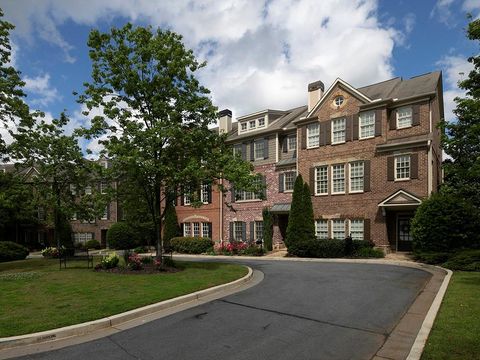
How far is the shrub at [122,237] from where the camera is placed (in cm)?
3716

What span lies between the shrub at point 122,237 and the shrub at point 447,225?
26.8m

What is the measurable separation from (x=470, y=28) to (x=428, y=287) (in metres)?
9.06

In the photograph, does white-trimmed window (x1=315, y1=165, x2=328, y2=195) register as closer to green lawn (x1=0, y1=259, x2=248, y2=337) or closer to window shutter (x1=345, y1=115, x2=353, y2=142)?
window shutter (x1=345, y1=115, x2=353, y2=142)

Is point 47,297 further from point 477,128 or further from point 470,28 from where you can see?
point 470,28

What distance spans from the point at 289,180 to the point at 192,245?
31.7ft

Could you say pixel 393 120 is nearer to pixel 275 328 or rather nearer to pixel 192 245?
pixel 192 245

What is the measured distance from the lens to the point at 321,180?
2623 cm

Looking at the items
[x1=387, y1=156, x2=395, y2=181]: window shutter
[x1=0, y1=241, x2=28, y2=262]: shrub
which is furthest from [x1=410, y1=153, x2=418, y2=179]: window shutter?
[x1=0, y1=241, x2=28, y2=262]: shrub

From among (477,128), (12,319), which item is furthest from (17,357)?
(477,128)

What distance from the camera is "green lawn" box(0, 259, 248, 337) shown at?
8.03 m

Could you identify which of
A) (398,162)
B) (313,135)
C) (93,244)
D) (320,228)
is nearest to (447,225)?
(398,162)

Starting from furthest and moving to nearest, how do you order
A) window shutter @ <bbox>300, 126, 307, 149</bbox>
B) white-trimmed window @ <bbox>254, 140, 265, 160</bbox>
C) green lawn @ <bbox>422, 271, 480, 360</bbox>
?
white-trimmed window @ <bbox>254, 140, 265, 160</bbox>
window shutter @ <bbox>300, 126, 307, 149</bbox>
green lawn @ <bbox>422, 271, 480, 360</bbox>

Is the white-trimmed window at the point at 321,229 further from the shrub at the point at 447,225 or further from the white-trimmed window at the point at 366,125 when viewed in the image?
the shrub at the point at 447,225

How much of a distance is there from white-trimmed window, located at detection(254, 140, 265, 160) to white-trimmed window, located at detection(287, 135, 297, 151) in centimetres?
216
